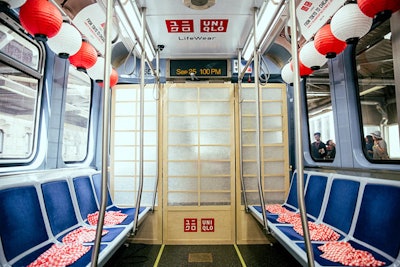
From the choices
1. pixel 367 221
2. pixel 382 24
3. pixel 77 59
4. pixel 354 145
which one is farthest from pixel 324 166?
pixel 77 59

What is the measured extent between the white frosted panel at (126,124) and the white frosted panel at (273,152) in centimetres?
207

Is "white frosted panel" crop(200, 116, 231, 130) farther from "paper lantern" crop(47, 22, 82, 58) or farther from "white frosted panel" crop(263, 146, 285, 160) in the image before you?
"paper lantern" crop(47, 22, 82, 58)

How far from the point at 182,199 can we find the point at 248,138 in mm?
1399

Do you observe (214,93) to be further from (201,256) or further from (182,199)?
(201,256)

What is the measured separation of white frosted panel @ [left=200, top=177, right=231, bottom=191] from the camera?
12.5ft

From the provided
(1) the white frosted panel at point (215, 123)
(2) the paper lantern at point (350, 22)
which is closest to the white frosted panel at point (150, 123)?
(1) the white frosted panel at point (215, 123)

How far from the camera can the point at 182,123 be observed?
3.87 meters

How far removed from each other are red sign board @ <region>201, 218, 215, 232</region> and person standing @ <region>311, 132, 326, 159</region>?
6.22ft

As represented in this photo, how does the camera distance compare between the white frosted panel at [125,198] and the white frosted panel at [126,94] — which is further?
the white frosted panel at [126,94]

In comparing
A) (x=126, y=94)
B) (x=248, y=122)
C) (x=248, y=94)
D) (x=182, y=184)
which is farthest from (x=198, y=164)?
(x=126, y=94)

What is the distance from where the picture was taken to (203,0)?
246cm

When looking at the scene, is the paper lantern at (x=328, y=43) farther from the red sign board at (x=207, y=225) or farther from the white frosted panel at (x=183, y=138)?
the red sign board at (x=207, y=225)

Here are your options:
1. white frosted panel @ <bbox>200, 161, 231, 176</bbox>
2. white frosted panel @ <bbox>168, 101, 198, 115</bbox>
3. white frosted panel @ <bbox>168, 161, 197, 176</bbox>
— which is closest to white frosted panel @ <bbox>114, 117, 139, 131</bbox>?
white frosted panel @ <bbox>168, 101, 198, 115</bbox>

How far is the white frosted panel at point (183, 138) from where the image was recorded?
3.84 meters
